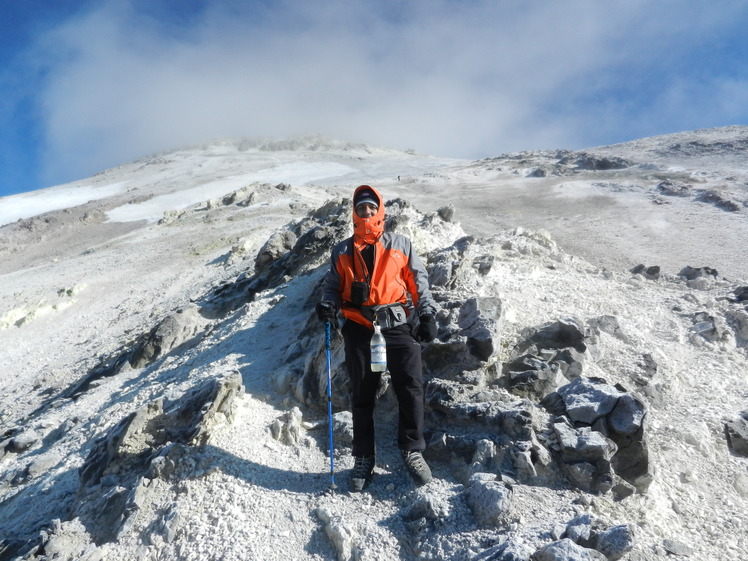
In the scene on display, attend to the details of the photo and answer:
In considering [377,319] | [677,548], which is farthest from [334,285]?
[677,548]

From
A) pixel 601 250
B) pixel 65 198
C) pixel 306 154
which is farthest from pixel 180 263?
pixel 306 154

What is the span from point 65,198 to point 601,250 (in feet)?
201

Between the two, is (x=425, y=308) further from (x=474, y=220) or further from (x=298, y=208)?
(x=298, y=208)

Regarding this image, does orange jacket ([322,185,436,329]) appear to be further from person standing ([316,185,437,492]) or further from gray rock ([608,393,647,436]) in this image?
gray rock ([608,393,647,436])

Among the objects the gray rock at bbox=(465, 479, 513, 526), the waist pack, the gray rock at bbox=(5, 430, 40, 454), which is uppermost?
the waist pack

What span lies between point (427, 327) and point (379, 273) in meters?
0.69

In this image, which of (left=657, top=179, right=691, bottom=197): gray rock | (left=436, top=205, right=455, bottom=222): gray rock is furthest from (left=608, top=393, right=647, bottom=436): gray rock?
(left=657, top=179, right=691, bottom=197): gray rock

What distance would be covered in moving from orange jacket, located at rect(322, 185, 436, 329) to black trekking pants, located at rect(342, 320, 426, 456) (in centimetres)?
25

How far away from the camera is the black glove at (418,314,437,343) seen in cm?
454

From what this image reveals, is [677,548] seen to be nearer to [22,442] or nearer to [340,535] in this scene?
[340,535]

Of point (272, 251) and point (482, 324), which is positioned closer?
point (482, 324)

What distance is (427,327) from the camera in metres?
4.53

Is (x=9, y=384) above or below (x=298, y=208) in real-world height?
below

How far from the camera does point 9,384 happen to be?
13.0 m
